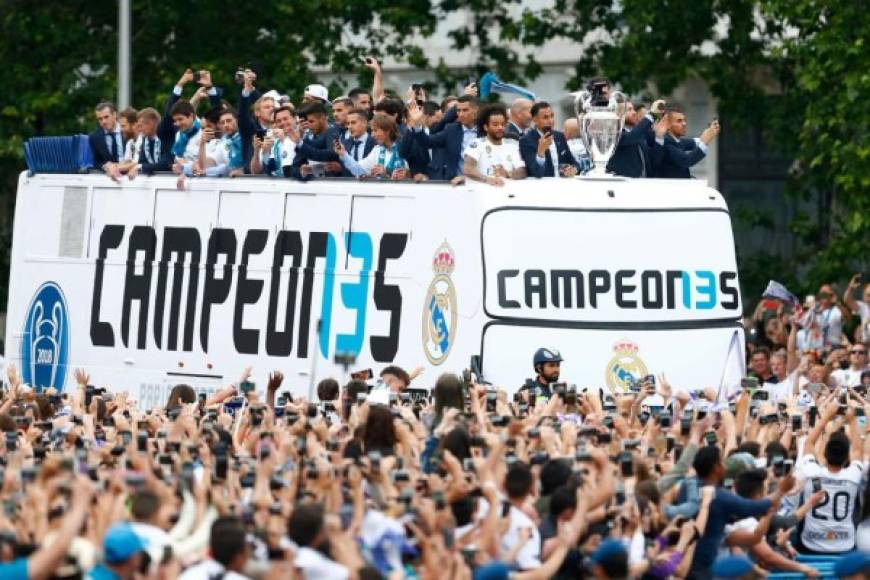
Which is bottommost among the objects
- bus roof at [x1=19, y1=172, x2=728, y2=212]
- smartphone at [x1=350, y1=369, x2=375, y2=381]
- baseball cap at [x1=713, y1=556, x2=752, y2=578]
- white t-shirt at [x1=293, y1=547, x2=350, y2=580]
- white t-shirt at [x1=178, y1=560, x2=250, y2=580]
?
white t-shirt at [x1=178, y1=560, x2=250, y2=580]

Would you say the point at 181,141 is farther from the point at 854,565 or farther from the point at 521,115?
the point at 854,565

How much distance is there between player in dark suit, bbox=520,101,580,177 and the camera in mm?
19938

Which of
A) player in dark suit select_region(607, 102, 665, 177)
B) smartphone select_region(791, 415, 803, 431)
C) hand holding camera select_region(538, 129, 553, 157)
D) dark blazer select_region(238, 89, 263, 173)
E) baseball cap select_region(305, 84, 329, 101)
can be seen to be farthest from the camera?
dark blazer select_region(238, 89, 263, 173)

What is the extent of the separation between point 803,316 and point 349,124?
7566mm

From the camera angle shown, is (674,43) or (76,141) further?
(674,43)

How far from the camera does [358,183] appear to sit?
799 inches

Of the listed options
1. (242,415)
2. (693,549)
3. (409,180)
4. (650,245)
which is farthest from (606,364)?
(693,549)

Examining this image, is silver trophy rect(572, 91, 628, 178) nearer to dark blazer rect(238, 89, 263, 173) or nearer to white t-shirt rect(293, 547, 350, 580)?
dark blazer rect(238, 89, 263, 173)

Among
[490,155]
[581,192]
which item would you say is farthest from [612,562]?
[490,155]

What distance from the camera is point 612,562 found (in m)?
10.9

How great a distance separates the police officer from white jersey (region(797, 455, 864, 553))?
2970 millimetres

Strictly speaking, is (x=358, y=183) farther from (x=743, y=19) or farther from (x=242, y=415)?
(x=743, y=19)

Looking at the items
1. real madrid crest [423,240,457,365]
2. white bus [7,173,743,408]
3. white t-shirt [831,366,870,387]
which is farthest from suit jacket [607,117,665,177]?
white t-shirt [831,366,870,387]

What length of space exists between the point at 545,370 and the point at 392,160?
319 centimetres
